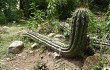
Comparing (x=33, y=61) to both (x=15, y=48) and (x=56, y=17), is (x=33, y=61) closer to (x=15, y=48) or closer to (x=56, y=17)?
(x=15, y=48)

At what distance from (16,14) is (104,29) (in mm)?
6124

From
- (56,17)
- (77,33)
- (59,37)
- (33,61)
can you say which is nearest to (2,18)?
(56,17)

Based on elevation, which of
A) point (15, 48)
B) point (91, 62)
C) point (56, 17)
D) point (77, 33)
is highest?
point (77, 33)

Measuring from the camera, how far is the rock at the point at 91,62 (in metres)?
4.48

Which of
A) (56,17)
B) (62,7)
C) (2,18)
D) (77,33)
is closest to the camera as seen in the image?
(77,33)

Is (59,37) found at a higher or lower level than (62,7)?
lower

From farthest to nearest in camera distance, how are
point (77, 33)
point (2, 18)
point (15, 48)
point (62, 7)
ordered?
1. point (2, 18)
2. point (62, 7)
3. point (15, 48)
4. point (77, 33)

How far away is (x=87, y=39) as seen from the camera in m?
4.58

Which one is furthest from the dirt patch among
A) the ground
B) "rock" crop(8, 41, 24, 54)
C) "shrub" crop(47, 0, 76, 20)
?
"shrub" crop(47, 0, 76, 20)

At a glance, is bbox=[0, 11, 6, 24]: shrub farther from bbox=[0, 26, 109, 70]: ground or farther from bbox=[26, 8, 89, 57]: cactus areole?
bbox=[26, 8, 89, 57]: cactus areole

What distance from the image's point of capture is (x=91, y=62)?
14.8ft

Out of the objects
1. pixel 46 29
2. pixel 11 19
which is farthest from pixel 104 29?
pixel 11 19

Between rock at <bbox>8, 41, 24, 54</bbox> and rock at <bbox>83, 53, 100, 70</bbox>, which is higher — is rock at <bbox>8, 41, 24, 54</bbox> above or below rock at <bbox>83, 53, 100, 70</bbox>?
below

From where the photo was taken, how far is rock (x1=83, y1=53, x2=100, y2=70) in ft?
14.7
